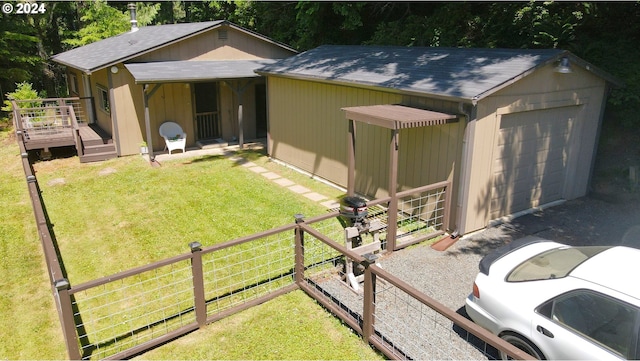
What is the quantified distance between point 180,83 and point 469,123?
10.5 meters

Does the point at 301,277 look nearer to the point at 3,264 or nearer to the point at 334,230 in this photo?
the point at 334,230

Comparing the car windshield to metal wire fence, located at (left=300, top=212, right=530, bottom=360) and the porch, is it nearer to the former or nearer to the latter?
metal wire fence, located at (left=300, top=212, right=530, bottom=360)

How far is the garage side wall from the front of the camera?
8148 millimetres

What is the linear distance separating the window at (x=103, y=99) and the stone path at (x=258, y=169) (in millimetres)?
2609

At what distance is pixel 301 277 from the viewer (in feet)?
21.8

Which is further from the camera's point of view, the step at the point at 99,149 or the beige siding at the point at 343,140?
the step at the point at 99,149

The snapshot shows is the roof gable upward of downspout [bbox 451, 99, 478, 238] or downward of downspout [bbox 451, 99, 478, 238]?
upward

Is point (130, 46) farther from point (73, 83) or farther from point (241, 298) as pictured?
point (241, 298)

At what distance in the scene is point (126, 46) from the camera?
15883 mm

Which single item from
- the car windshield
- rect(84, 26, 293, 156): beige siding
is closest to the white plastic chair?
rect(84, 26, 293, 156): beige siding

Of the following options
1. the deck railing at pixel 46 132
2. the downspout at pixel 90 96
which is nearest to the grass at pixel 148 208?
the deck railing at pixel 46 132

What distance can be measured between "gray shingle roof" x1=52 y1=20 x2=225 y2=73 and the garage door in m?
11.0

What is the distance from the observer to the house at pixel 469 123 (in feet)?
26.2
